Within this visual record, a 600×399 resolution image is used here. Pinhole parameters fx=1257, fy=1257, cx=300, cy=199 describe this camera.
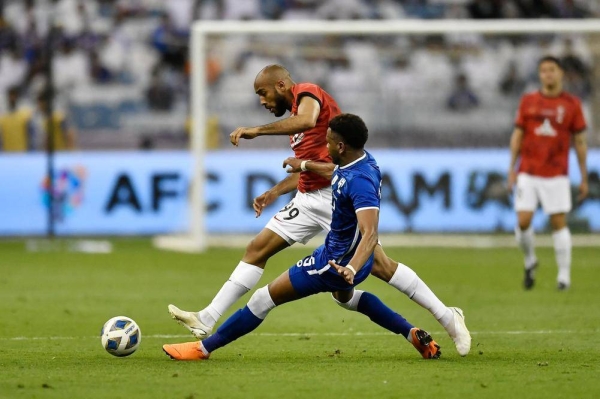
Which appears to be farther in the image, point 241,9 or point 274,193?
point 241,9

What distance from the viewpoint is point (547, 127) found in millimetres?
13789

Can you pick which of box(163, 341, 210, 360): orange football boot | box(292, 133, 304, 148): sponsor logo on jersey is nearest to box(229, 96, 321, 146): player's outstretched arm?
box(292, 133, 304, 148): sponsor logo on jersey

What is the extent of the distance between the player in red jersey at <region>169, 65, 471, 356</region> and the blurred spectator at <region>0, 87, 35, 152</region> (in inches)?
474

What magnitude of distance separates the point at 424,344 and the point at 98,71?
566 inches

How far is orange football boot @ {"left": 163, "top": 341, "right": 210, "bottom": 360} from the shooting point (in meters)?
8.45

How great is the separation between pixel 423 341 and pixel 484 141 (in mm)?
11323

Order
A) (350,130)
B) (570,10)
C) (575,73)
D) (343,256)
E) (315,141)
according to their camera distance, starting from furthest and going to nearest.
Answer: (570,10) → (575,73) → (315,141) → (343,256) → (350,130)

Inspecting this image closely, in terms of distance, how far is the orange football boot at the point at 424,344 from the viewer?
27.9 ft

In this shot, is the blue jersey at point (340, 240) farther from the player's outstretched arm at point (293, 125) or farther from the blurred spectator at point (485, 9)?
the blurred spectator at point (485, 9)

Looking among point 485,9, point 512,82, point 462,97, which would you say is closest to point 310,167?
point 462,97

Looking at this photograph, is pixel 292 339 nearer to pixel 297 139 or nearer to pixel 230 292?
pixel 230 292

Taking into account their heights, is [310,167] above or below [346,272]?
above

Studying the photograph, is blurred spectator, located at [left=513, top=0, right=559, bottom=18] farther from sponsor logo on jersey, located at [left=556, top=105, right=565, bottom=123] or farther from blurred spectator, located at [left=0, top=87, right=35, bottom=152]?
sponsor logo on jersey, located at [left=556, top=105, right=565, bottom=123]

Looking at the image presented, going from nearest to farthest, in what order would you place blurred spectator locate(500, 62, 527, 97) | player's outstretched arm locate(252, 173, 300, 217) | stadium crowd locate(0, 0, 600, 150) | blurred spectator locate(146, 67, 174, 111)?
player's outstretched arm locate(252, 173, 300, 217)
stadium crowd locate(0, 0, 600, 150)
blurred spectator locate(500, 62, 527, 97)
blurred spectator locate(146, 67, 174, 111)
